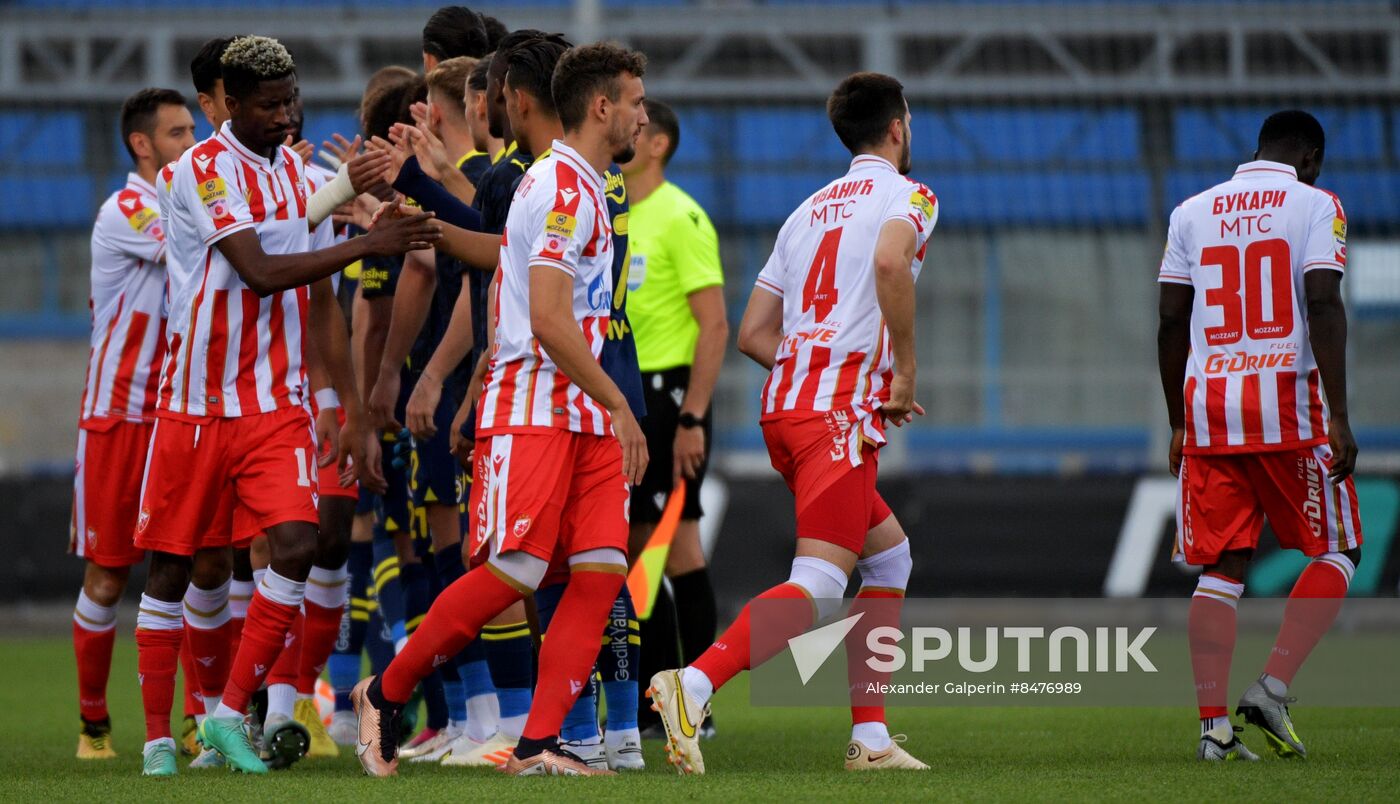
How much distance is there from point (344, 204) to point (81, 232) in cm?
920

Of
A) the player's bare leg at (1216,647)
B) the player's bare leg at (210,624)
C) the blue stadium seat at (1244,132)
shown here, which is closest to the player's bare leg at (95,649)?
the player's bare leg at (210,624)

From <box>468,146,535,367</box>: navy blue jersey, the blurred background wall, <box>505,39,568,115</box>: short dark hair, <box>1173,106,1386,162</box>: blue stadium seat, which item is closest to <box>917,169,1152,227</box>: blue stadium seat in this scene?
the blurred background wall

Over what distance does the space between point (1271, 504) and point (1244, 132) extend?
8.54 metres

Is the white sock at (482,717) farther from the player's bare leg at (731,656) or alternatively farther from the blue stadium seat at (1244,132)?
the blue stadium seat at (1244,132)

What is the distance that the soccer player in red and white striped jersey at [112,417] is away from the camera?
18.8ft

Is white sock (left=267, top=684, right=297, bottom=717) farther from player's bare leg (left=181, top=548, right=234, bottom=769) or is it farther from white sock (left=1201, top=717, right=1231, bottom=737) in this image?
white sock (left=1201, top=717, right=1231, bottom=737)

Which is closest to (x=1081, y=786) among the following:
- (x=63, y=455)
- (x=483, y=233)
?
(x=483, y=233)

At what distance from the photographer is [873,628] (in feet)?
16.4

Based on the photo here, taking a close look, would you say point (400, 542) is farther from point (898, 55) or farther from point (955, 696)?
point (898, 55)

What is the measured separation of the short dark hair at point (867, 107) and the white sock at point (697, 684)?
63.9 inches

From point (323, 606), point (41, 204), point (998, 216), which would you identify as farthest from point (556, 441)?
point (41, 204)

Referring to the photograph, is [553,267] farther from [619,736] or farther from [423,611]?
[423,611]

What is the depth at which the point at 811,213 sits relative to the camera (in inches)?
201

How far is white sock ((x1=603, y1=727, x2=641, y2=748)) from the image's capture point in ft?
16.4
